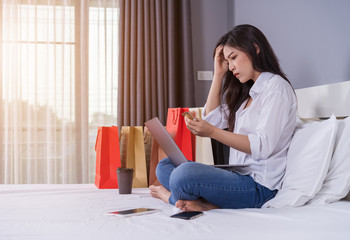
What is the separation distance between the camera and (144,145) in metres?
2.43

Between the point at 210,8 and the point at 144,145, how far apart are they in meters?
1.62

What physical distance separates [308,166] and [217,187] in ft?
1.09

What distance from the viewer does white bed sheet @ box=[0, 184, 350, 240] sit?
3.32 ft

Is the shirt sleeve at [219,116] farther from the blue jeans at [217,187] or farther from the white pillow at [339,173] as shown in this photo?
the white pillow at [339,173]

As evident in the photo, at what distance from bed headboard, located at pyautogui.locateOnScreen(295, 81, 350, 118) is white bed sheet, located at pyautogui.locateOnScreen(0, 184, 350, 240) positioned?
16.9 inches

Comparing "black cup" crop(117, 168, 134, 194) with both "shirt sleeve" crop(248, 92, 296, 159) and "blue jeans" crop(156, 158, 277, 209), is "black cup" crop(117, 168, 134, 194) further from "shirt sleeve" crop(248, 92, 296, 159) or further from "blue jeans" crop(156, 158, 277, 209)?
"shirt sleeve" crop(248, 92, 296, 159)

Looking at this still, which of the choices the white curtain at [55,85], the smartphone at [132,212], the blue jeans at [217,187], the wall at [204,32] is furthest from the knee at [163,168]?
the wall at [204,32]

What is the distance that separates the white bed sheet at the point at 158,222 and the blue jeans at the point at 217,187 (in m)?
0.06

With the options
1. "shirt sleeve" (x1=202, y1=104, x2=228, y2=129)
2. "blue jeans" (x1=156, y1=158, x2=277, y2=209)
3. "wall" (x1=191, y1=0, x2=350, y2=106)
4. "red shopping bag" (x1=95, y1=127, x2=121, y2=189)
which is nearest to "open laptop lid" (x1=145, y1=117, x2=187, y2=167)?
"blue jeans" (x1=156, y1=158, x2=277, y2=209)

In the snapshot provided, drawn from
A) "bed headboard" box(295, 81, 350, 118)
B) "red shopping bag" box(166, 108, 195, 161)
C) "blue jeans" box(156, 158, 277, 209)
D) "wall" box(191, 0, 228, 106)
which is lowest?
"blue jeans" box(156, 158, 277, 209)

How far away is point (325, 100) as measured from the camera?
1.71 m

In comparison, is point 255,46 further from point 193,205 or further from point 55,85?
point 55,85

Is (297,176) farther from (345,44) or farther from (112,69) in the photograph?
(112,69)

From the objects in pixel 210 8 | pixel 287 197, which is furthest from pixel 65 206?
pixel 210 8
